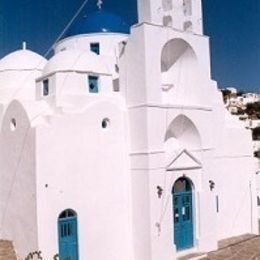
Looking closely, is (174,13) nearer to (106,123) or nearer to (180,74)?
(180,74)

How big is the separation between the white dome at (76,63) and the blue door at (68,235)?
3942 mm

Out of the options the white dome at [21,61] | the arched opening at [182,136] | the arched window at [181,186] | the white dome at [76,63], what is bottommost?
the arched window at [181,186]

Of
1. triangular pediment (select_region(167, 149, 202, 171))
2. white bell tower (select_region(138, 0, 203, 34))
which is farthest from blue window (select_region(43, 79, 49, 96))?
triangular pediment (select_region(167, 149, 202, 171))

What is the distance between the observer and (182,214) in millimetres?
13938

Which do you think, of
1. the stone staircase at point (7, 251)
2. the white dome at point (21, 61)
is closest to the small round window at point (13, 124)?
the white dome at point (21, 61)

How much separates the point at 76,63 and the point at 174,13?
11.5 ft

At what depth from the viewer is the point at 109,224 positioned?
1257 centimetres

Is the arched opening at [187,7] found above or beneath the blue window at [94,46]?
above

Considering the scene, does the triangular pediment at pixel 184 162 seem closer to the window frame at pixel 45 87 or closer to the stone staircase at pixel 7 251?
the window frame at pixel 45 87

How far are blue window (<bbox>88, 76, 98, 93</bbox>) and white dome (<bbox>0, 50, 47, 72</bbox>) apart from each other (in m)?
3.03

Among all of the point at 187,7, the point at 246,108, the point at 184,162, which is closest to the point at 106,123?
the point at 184,162

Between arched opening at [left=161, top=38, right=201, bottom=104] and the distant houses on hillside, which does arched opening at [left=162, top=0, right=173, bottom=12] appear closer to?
arched opening at [left=161, top=38, right=201, bottom=104]

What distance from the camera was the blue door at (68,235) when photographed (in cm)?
1163

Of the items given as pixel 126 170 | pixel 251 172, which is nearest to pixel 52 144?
pixel 126 170
